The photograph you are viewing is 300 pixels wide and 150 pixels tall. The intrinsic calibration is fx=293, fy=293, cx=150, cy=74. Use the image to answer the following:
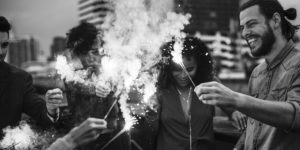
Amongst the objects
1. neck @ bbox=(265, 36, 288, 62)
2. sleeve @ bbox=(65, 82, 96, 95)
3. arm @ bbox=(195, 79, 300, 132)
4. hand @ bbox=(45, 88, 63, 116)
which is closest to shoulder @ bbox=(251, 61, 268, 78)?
neck @ bbox=(265, 36, 288, 62)

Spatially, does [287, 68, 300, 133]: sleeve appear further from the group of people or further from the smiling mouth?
the smiling mouth

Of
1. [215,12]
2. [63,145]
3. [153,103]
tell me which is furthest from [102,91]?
[215,12]

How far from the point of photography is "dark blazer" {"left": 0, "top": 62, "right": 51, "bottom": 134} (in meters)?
3.29

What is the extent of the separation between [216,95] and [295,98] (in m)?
0.72

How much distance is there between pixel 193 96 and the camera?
3797mm

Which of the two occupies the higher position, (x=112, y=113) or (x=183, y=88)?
(x=183, y=88)

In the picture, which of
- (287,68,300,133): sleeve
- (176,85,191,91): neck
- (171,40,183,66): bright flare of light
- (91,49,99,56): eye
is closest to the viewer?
(287,68,300,133): sleeve

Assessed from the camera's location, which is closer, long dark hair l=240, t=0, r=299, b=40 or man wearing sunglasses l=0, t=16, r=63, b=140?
long dark hair l=240, t=0, r=299, b=40

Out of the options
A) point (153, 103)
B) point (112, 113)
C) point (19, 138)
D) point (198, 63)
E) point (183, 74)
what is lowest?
point (19, 138)

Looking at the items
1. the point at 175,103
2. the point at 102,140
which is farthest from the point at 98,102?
the point at 175,103

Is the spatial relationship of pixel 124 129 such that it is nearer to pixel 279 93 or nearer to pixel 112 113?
pixel 112 113

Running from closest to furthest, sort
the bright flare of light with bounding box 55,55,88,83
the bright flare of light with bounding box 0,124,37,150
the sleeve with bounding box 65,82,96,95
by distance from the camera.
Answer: the bright flare of light with bounding box 0,124,37,150
the sleeve with bounding box 65,82,96,95
the bright flare of light with bounding box 55,55,88,83

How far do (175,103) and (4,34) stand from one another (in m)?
2.18

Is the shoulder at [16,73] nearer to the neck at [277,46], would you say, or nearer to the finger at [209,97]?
the finger at [209,97]
